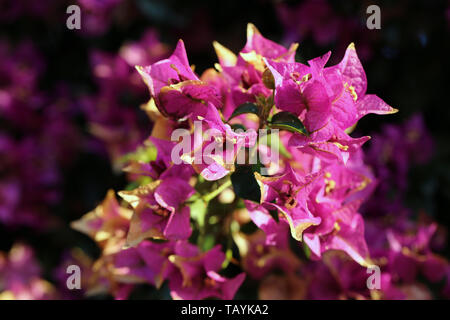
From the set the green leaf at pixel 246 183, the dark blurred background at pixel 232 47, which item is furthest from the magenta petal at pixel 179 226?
the dark blurred background at pixel 232 47

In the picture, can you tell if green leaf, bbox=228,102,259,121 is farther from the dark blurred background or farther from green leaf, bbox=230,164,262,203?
the dark blurred background

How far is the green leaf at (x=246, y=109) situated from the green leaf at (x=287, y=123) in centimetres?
3

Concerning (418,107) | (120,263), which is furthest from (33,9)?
(418,107)

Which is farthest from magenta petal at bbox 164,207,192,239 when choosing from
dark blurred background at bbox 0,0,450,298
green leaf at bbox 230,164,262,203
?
dark blurred background at bbox 0,0,450,298

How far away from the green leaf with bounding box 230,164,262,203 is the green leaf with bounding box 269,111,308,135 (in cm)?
7

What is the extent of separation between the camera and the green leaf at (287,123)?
635 millimetres

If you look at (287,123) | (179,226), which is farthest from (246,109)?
(179,226)

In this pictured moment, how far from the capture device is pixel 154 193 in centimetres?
70

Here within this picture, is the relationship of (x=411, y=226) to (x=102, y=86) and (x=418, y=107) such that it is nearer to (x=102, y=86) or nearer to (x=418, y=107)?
(x=418, y=107)

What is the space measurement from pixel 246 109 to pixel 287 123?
0.08m

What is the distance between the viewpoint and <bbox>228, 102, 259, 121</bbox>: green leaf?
688mm

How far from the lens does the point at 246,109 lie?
0.69 meters

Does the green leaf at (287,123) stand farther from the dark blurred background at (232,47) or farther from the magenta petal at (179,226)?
the dark blurred background at (232,47)

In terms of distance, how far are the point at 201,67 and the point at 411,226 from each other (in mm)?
833
